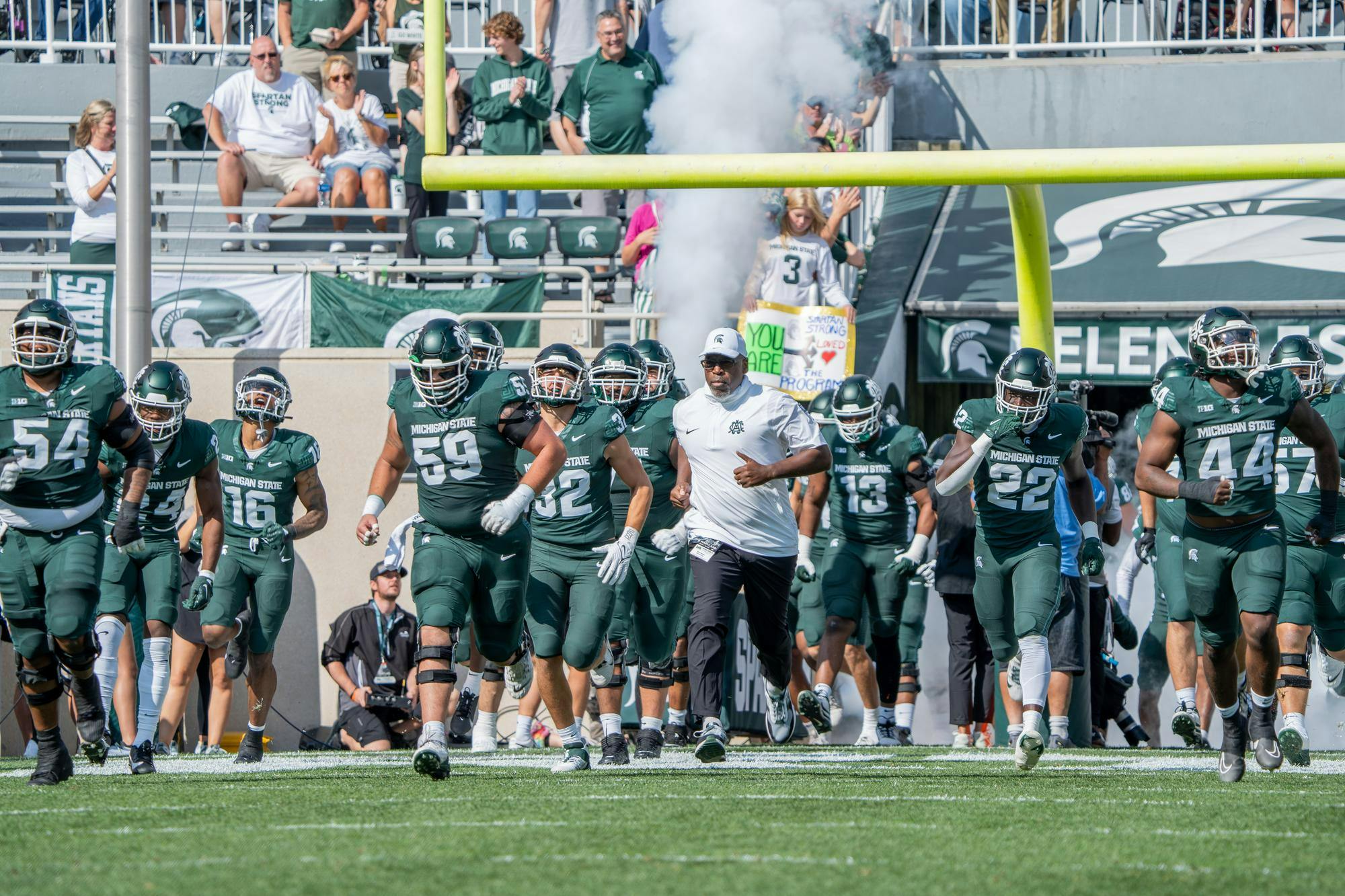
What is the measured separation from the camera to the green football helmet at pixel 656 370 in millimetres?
9500

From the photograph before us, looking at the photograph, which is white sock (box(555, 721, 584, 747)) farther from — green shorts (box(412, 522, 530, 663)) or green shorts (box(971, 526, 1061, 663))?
green shorts (box(971, 526, 1061, 663))

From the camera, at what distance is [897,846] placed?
4918mm

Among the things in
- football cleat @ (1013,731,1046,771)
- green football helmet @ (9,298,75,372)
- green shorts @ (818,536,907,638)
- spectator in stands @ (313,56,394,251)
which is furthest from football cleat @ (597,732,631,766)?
spectator in stands @ (313,56,394,251)

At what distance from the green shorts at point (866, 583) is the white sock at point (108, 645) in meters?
3.89

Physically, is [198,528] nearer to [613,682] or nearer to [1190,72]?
[613,682]

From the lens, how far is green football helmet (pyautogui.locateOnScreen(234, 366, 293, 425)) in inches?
375

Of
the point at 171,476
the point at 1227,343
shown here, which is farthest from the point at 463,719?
the point at 1227,343

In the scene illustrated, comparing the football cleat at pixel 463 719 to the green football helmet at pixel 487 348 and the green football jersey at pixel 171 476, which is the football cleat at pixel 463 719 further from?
the green football helmet at pixel 487 348

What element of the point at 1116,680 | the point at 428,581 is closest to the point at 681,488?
the point at 428,581

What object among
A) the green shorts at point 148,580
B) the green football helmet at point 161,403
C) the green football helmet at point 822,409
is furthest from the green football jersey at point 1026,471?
the green shorts at point 148,580

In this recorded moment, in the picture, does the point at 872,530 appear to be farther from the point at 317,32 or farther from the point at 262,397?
the point at 317,32

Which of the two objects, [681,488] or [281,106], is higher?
[281,106]

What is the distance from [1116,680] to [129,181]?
666 cm

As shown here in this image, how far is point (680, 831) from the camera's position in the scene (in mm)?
5234
